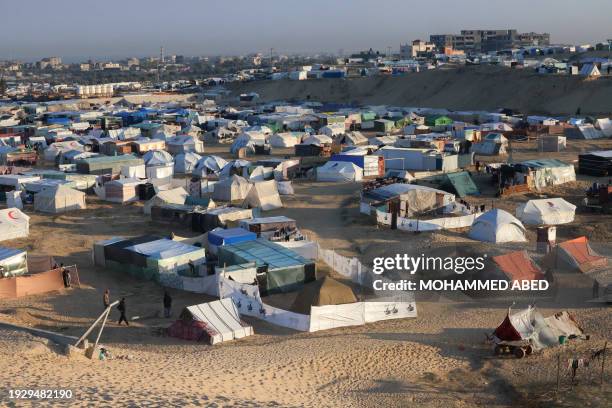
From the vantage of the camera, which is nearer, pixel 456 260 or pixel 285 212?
pixel 456 260

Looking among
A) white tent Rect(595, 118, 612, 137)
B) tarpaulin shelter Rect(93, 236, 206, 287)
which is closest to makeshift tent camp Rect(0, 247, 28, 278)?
→ tarpaulin shelter Rect(93, 236, 206, 287)

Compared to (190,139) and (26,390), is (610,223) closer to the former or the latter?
(26,390)

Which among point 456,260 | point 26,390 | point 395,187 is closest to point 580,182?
point 395,187

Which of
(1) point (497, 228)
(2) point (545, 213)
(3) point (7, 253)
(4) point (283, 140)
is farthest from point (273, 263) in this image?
(4) point (283, 140)

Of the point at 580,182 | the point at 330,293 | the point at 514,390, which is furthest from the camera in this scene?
the point at 580,182

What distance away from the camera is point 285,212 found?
22.3 meters

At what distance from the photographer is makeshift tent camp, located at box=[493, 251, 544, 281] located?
47.2ft

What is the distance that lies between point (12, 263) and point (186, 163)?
14.9 meters

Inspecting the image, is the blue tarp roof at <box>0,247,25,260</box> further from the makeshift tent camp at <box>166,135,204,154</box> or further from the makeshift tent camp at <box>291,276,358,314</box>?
the makeshift tent camp at <box>166,135,204,154</box>

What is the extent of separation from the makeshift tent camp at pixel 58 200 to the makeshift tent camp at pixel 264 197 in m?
5.00

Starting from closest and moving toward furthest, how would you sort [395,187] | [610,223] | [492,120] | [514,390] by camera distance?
1. [514,390]
2. [610,223]
3. [395,187]
4. [492,120]

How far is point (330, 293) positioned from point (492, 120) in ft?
115

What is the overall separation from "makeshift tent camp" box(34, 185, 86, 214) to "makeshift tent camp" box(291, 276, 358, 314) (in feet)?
38.3

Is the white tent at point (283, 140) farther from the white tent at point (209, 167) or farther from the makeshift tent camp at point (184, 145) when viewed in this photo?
the white tent at point (209, 167)
